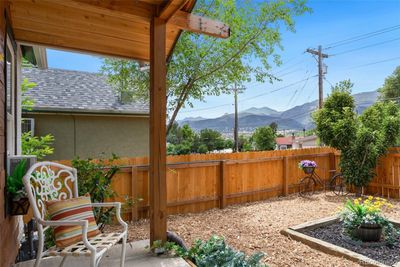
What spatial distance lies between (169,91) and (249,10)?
2774 mm

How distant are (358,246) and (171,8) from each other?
348cm

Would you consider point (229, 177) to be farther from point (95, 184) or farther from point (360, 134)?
point (360, 134)

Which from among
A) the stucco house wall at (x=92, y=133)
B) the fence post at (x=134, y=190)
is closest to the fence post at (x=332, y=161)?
the fence post at (x=134, y=190)

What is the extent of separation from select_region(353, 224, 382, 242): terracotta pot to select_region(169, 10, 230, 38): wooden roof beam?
2.91 meters

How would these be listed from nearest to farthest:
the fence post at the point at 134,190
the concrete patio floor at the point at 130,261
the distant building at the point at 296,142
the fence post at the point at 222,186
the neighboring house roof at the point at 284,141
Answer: the concrete patio floor at the point at 130,261 < the fence post at the point at 134,190 < the fence post at the point at 222,186 < the distant building at the point at 296,142 < the neighboring house roof at the point at 284,141

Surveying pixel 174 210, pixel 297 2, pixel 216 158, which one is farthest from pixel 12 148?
pixel 297 2

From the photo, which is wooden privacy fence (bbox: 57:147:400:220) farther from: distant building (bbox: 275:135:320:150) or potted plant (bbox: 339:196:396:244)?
distant building (bbox: 275:135:320:150)

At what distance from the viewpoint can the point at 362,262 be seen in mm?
2906

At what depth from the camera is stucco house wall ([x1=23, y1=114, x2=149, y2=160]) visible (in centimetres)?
791

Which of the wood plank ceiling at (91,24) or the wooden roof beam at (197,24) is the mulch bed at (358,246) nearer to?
the wooden roof beam at (197,24)

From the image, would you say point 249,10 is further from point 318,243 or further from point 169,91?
point 318,243

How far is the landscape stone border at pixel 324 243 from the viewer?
293 cm

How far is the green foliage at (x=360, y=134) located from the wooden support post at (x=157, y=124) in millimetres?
5065

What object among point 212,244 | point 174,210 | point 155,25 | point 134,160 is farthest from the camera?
point 174,210
